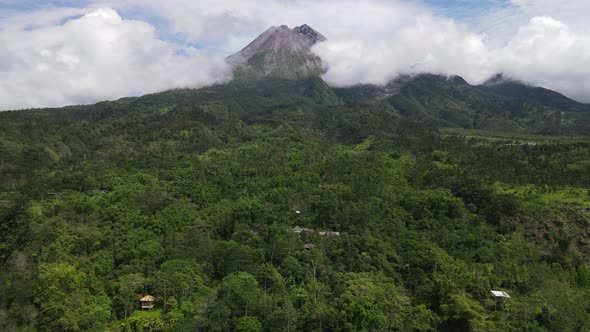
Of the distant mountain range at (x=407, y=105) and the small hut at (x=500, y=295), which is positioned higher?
the distant mountain range at (x=407, y=105)

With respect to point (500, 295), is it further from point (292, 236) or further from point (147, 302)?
point (147, 302)

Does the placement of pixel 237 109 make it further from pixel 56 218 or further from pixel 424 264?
pixel 424 264

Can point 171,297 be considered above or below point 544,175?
below

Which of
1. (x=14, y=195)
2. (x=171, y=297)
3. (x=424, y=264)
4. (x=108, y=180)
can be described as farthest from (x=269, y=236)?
(x=14, y=195)

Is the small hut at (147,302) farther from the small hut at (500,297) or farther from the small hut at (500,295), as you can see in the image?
the small hut at (500,295)

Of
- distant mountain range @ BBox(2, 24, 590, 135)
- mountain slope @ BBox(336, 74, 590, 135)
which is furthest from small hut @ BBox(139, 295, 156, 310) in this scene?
mountain slope @ BBox(336, 74, 590, 135)

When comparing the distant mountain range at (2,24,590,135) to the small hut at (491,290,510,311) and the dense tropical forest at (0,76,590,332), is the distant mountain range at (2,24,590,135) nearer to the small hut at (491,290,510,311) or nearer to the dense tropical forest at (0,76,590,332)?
the dense tropical forest at (0,76,590,332)

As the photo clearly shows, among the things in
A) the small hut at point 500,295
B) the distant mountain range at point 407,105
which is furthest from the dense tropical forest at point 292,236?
the distant mountain range at point 407,105

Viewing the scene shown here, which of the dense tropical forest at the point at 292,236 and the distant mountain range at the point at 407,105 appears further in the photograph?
the distant mountain range at the point at 407,105
